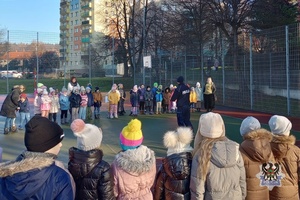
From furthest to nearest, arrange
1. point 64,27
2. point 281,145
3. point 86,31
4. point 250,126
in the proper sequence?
point 64,27, point 86,31, point 281,145, point 250,126

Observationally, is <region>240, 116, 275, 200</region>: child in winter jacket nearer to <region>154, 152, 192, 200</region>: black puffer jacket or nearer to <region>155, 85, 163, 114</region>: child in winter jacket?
<region>154, 152, 192, 200</region>: black puffer jacket

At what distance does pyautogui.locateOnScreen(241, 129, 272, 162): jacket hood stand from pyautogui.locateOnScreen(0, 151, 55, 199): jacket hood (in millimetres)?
2439

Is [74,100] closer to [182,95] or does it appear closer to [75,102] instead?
[75,102]

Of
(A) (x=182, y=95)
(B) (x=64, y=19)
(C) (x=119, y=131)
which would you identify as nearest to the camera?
(A) (x=182, y=95)

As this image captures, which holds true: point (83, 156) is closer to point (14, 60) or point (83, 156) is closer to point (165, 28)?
point (14, 60)

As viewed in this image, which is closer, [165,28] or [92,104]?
[92,104]

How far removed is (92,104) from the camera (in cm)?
1672

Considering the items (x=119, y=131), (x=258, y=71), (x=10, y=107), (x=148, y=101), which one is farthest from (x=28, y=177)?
(x=258, y=71)

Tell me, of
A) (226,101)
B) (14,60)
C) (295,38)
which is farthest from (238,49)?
(14,60)

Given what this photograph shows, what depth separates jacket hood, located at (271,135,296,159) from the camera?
449 cm

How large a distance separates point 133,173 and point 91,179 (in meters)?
0.45

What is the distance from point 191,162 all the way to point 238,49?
18730mm

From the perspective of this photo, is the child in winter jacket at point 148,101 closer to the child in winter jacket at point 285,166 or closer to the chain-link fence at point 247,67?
the chain-link fence at point 247,67

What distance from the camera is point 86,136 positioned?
3.97m
